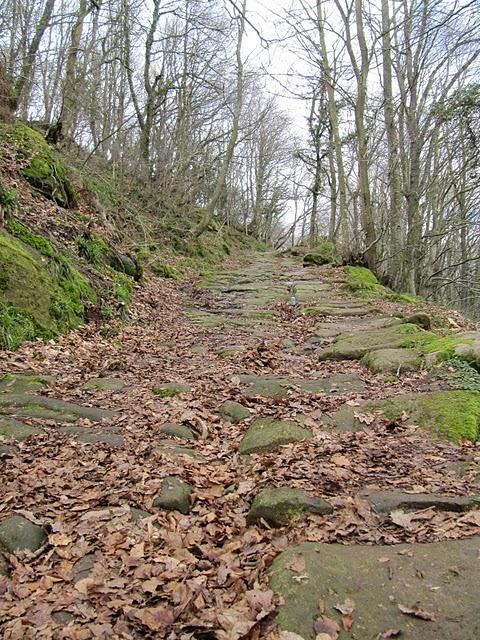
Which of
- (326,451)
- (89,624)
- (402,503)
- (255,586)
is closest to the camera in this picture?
(89,624)

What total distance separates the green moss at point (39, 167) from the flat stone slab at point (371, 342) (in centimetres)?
624

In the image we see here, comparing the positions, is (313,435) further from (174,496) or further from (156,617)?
(156,617)

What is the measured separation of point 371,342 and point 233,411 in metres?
2.72

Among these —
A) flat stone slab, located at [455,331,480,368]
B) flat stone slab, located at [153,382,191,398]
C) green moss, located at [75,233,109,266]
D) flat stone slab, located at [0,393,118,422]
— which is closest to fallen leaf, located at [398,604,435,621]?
flat stone slab, located at [0,393,118,422]

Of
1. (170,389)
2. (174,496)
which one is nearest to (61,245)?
(170,389)

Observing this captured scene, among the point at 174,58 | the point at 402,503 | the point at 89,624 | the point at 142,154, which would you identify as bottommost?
the point at 89,624

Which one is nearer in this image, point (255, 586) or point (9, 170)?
point (255, 586)

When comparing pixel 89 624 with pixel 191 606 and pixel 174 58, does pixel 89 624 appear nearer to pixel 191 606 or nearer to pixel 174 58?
pixel 191 606

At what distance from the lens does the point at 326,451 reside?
3732mm

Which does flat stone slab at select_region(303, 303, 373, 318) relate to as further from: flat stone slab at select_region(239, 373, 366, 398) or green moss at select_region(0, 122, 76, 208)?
green moss at select_region(0, 122, 76, 208)

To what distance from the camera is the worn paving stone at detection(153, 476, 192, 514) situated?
10.6ft

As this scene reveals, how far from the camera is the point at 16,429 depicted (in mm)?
4016

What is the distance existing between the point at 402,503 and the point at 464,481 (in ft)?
1.73

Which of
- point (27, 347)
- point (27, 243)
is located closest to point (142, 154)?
point (27, 243)
